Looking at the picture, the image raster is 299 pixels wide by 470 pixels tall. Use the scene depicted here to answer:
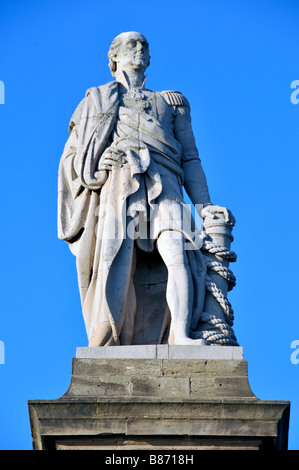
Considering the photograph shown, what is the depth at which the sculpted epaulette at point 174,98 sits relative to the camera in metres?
19.3

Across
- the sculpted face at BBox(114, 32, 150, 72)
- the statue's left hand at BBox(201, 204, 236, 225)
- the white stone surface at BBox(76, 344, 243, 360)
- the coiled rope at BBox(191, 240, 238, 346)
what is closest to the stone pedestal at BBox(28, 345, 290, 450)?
the white stone surface at BBox(76, 344, 243, 360)

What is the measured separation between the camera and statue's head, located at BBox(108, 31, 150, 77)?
63.6 feet

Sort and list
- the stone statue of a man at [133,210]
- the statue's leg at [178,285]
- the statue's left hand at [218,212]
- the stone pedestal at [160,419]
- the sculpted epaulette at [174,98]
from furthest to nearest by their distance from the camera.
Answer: the sculpted epaulette at [174,98], the statue's left hand at [218,212], the stone statue of a man at [133,210], the statue's leg at [178,285], the stone pedestal at [160,419]

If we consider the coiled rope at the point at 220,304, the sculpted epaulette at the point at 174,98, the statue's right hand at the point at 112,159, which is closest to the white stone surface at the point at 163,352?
the coiled rope at the point at 220,304

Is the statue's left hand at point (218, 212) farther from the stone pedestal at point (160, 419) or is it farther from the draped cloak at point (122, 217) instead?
the stone pedestal at point (160, 419)

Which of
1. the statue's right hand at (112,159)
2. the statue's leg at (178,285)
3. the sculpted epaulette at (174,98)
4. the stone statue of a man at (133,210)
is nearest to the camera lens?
the statue's leg at (178,285)

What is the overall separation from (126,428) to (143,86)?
213 inches

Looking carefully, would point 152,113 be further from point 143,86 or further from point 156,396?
point 156,396

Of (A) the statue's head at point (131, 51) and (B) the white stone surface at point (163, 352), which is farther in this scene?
(A) the statue's head at point (131, 51)

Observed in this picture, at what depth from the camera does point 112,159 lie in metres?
18.3

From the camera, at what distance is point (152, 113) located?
18906 millimetres

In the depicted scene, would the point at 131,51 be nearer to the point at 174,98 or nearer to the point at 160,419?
the point at 174,98

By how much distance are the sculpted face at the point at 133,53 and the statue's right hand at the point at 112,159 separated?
5.25ft
